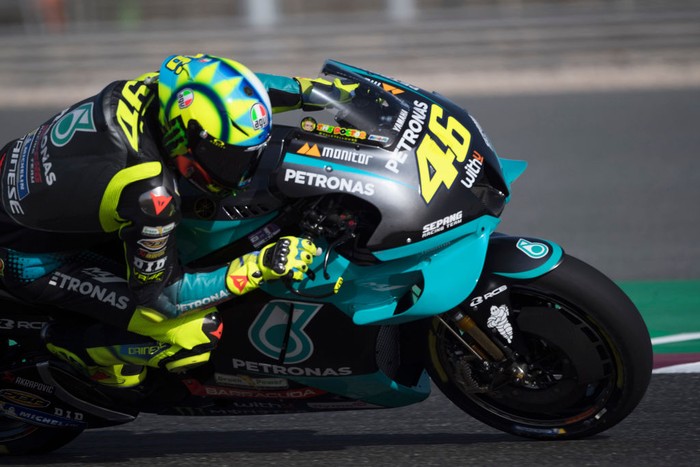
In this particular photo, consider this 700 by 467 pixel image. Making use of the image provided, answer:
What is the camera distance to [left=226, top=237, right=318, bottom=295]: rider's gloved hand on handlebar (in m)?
3.50

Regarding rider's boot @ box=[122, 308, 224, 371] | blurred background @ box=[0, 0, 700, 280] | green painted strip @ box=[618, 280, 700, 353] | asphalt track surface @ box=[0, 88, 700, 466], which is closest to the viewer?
rider's boot @ box=[122, 308, 224, 371]

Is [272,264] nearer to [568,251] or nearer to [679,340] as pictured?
[679,340]

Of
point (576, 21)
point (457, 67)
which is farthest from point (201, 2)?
point (576, 21)

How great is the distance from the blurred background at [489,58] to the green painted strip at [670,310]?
229cm

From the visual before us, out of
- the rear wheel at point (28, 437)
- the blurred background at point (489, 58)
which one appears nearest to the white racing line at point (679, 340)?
the rear wheel at point (28, 437)

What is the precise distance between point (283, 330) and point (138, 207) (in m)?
0.78

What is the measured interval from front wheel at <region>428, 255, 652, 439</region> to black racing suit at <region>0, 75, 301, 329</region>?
3.27ft

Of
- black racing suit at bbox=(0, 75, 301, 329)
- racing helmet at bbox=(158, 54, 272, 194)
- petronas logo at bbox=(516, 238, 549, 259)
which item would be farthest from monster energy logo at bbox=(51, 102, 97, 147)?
petronas logo at bbox=(516, 238, 549, 259)

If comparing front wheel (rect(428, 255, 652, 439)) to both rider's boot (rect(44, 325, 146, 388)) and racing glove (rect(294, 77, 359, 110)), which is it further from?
rider's boot (rect(44, 325, 146, 388))

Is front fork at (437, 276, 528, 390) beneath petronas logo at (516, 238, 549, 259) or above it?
beneath

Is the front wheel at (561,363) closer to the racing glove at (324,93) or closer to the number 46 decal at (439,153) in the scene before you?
the number 46 decal at (439,153)

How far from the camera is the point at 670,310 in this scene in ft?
19.6

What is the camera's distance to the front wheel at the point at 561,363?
12.3ft

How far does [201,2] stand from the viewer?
53.5 ft
